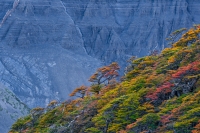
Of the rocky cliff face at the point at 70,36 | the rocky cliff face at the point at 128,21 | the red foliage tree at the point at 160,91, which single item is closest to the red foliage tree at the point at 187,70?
the red foliage tree at the point at 160,91

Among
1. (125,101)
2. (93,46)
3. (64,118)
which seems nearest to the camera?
(125,101)

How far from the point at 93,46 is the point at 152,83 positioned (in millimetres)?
79250

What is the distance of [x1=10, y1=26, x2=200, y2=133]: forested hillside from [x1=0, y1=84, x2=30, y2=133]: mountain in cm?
3450

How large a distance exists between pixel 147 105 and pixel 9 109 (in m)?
49.6

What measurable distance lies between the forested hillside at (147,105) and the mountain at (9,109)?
113ft

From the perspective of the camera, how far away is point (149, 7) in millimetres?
116812

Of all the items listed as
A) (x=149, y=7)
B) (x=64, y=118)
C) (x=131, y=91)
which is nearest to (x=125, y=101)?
(x=131, y=91)

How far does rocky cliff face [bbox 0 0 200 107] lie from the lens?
9719 centimetres

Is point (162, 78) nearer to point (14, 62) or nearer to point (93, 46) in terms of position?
point (14, 62)

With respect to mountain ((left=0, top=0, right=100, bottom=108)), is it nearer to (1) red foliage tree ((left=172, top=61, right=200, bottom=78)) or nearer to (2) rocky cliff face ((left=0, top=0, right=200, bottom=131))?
(2) rocky cliff face ((left=0, top=0, right=200, bottom=131))

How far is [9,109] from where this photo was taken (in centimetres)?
7950

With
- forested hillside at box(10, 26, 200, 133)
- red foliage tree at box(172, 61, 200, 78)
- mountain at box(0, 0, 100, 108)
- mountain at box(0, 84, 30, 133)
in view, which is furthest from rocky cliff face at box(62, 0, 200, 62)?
red foliage tree at box(172, 61, 200, 78)

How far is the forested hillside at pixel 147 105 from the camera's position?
29.5 meters

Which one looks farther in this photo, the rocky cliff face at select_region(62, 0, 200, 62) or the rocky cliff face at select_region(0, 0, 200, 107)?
the rocky cliff face at select_region(62, 0, 200, 62)
